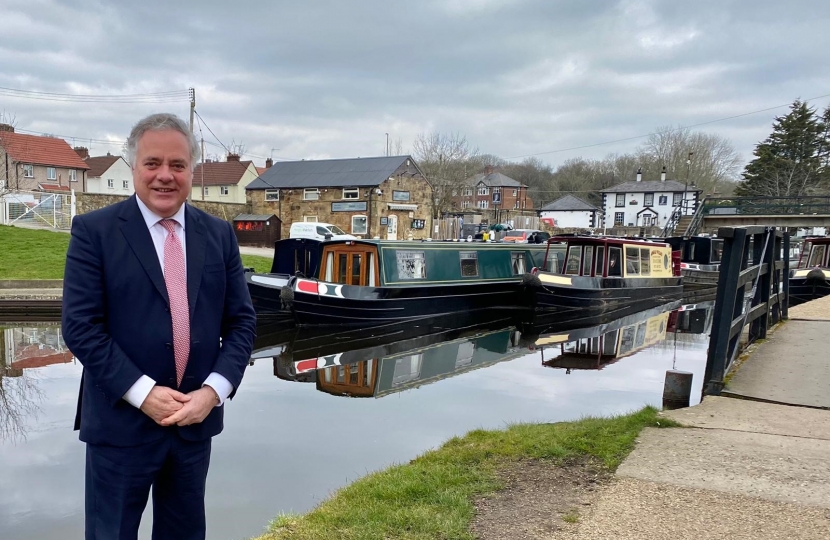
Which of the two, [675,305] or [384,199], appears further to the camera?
[384,199]

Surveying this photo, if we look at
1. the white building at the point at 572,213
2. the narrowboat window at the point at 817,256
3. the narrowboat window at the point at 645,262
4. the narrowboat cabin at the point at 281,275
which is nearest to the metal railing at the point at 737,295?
the narrowboat cabin at the point at 281,275

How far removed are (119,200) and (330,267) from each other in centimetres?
1782

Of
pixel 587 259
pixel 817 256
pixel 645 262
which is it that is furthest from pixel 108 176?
pixel 817 256

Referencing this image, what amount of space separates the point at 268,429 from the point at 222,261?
16.7 ft

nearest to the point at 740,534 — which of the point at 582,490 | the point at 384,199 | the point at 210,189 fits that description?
the point at 582,490

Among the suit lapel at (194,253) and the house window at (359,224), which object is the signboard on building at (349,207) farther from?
the suit lapel at (194,253)

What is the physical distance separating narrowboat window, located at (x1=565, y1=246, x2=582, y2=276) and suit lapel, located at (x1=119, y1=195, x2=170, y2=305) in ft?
60.7

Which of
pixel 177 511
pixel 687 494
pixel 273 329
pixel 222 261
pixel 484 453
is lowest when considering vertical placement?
pixel 273 329

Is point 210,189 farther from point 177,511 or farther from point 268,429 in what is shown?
point 177,511

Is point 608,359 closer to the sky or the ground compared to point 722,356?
closer to the ground

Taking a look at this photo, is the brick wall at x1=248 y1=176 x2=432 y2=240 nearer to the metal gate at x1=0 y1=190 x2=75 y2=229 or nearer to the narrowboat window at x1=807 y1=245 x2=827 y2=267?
the metal gate at x1=0 y1=190 x2=75 y2=229

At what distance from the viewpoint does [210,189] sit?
4716 cm

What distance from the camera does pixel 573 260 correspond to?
65.9ft

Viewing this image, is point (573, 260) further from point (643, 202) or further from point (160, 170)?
point (643, 202)
